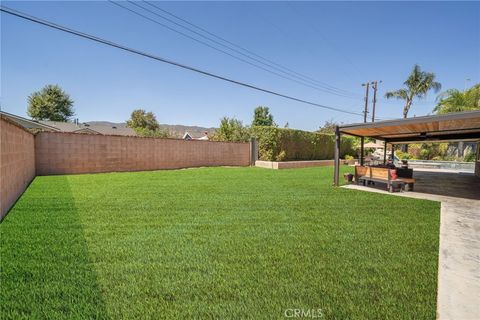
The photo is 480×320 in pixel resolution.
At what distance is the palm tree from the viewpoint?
3234 centimetres

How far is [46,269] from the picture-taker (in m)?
3.05

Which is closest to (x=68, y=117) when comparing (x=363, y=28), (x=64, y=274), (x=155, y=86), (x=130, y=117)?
(x=130, y=117)

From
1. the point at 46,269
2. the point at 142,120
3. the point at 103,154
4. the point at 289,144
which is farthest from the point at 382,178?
the point at 142,120

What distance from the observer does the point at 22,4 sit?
6855mm

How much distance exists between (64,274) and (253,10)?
13.2 m

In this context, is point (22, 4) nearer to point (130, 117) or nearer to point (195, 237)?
point (195, 237)

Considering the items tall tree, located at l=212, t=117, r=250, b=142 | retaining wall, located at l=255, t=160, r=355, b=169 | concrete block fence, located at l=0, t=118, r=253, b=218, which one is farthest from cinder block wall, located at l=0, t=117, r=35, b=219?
tall tree, located at l=212, t=117, r=250, b=142

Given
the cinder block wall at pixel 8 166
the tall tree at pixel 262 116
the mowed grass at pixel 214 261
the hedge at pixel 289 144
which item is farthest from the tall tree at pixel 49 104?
the mowed grass at pixel 214 261

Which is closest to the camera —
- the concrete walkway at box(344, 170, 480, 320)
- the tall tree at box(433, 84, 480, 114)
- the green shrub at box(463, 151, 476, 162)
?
the concrete walkway at box(344, 170, 480, 320)

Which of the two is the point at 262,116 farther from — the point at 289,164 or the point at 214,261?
the point at 214,261

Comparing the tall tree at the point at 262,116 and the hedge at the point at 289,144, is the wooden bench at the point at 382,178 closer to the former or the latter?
the hedge at the point at 289,144

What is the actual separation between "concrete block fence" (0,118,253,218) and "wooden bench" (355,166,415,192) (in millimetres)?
10551

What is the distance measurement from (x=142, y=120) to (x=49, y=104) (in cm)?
1712

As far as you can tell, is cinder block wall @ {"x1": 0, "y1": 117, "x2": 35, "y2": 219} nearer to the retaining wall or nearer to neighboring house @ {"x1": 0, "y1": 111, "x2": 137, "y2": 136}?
neighboring house @ {"x1": 0, "y1": 111, "x2": 137, "y2": 136}
